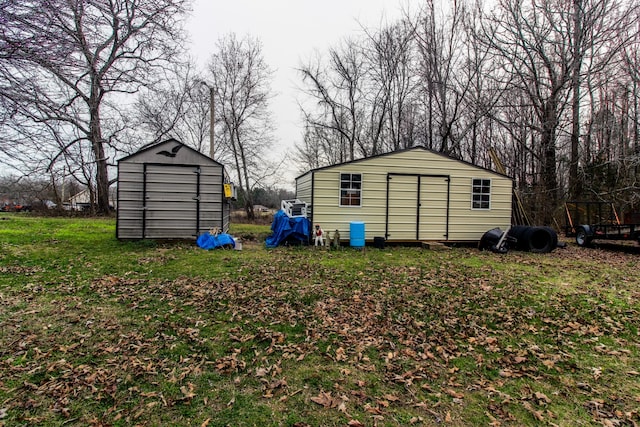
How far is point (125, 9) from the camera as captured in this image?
3.89 m

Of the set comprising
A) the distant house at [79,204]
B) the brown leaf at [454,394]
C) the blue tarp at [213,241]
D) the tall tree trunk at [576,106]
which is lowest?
the brown leaf at [454,394]

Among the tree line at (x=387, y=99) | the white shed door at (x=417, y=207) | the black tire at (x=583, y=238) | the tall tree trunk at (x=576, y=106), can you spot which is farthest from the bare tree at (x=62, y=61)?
the tall tree trunk at (x=576, y=106)

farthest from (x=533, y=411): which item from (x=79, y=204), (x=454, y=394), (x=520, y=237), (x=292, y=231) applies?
(x=79, y=204)

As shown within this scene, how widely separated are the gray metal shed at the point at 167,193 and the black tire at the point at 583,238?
485 inches

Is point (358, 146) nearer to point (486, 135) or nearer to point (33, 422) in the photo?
point (486, 135)

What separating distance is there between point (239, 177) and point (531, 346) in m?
23.0

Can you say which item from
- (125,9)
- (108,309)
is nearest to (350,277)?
(108,309)

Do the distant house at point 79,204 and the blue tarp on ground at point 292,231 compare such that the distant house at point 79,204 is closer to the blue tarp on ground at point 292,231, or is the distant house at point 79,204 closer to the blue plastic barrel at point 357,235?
the blue tarp on ground at point 292,231

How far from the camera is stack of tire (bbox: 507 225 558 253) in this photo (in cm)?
1041

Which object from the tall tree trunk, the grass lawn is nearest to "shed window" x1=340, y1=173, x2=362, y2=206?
the grass lawn

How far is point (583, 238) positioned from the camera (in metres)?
11.9

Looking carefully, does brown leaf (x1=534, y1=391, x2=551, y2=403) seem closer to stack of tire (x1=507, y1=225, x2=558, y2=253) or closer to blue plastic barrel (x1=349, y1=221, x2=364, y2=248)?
blue plastic barrel (x1=349, y1=221, x2=364, y2=248)

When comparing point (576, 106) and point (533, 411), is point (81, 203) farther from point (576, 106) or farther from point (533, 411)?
point (576, 106)

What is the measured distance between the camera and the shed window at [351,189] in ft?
35.8
